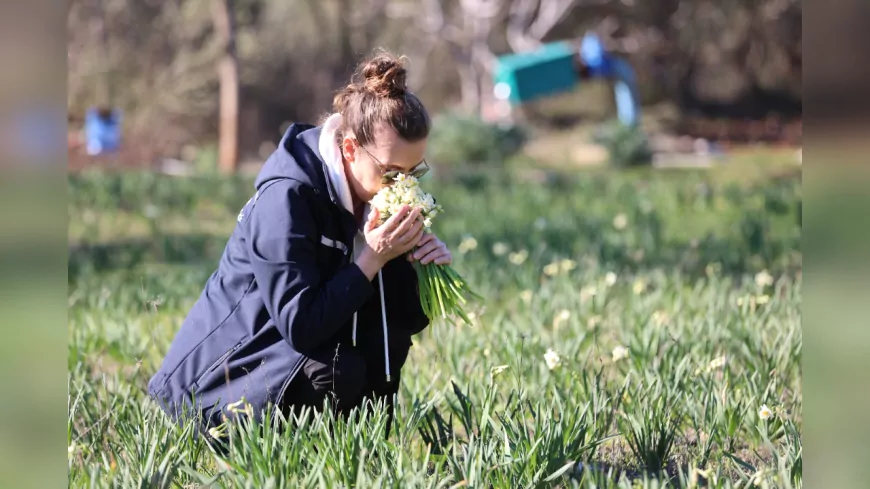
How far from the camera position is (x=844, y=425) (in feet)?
4.45

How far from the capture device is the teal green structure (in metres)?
17.1

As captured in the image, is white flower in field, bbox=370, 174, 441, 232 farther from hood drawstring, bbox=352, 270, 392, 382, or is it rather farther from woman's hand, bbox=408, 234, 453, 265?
hood drawstring, bbox=352, 270, 392, 382

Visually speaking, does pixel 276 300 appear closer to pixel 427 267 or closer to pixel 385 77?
pixel 427 267

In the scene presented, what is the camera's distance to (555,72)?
57.2 feet

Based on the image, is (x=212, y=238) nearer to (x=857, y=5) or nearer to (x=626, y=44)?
(x=857, y=5)

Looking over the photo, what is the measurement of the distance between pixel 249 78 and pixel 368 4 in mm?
3836

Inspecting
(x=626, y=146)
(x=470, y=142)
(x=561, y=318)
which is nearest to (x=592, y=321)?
(x=561, y=318)

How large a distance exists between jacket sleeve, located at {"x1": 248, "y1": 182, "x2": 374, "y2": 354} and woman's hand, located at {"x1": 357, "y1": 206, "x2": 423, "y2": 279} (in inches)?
1.5

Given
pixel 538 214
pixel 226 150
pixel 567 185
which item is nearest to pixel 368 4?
pixel 226 150

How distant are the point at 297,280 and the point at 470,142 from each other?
38.8ft

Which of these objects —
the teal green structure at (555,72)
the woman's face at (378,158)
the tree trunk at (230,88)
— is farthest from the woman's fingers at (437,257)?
the teal green structure at (555,72)

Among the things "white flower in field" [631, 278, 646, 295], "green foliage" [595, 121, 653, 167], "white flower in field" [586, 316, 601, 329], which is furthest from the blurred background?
"white flower in field" [586, 316, 601, 329]

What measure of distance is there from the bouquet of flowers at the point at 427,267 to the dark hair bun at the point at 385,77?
0.21m

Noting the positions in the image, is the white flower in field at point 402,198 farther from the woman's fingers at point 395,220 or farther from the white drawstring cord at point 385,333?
the white drawstring cord at point 385,333
